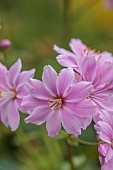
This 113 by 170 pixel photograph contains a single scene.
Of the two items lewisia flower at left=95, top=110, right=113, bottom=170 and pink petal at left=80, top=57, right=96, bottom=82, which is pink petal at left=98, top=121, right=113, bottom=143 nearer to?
lewisia flower at left=95, top=110, right=113, bottom=170

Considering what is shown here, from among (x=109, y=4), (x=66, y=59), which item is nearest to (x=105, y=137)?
(x=66, y=59)

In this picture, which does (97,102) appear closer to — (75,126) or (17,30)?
(75,126)

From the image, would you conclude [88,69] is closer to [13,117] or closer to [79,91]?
[79,91]

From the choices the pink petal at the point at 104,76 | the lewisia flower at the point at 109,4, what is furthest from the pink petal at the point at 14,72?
the lewisia flower at the point at 109,4

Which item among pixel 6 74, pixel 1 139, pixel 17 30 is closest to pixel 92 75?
pixel 6 74

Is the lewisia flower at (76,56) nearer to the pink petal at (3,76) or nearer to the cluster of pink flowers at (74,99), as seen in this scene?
the cluster of pink flowers at (74,99)

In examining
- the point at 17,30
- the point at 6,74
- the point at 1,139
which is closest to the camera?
the point at 6,74
